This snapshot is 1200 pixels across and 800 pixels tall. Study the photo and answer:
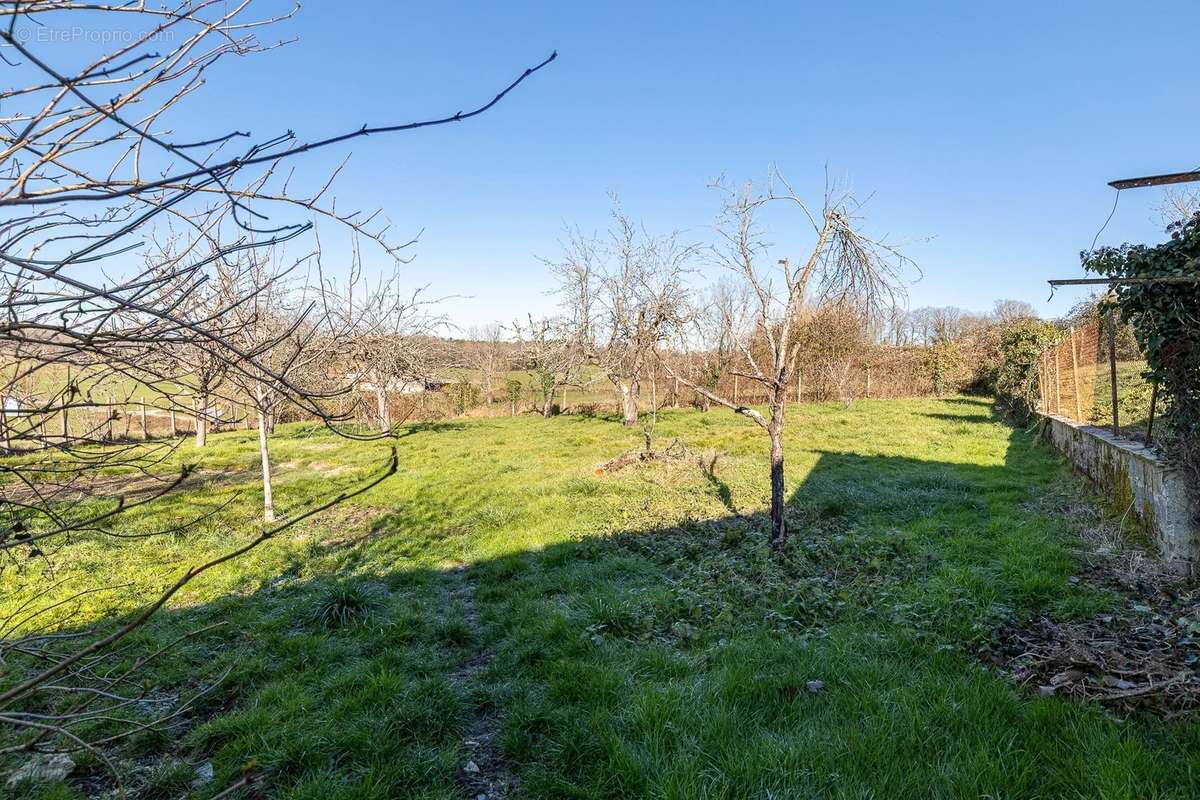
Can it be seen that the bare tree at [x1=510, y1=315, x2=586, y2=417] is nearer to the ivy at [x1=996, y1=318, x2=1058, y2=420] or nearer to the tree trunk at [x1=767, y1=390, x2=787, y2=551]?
the ivy at [x1=996, y1=318, x2=1058, y2=420]

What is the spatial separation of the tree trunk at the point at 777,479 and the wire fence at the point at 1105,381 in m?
3.69

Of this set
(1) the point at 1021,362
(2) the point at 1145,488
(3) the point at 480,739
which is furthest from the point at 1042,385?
(3) the point at 480,739

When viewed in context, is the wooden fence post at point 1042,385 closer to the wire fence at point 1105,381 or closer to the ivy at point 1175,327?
the wire fence at point 1105,381

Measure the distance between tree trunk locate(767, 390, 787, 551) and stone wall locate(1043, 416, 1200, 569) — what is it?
2849mm

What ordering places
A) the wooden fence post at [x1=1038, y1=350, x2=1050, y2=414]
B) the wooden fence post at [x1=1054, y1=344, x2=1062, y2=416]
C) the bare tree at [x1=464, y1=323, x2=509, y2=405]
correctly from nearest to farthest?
1. the wooden fence post at [x1=1054, y1=344, x2=1062, y2=416]
2. the wooden fence post at [x1=1038, y1=350, x2=1050, y2=414]
3. the bare tree at [x1=464, y1=323, x2=509, y2=405]

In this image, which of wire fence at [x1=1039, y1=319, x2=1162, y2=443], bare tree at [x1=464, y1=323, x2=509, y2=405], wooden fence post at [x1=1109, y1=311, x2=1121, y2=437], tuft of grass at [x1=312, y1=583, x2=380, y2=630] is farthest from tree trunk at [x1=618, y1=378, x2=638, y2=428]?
tuft of grass at [x1=312, y1=583, x2=380, y2=630]

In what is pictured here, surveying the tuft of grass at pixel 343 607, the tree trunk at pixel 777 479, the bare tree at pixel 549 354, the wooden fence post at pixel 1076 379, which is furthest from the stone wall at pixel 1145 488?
the bare tree at pixel 549 354

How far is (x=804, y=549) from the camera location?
5.49 meters

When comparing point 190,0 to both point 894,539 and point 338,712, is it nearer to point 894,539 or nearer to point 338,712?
point 338,712

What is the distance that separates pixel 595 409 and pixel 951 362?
1443 cm

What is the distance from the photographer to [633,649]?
386 cm

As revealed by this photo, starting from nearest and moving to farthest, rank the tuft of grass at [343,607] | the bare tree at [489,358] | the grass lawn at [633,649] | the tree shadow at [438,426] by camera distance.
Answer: the grass lawn at [633,649] < the tuft of grass at [343,607] < the tree shadow at [438,426] < the bare tree at [489,358]

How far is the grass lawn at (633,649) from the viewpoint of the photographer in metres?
2.60

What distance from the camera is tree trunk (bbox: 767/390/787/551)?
18.6 ft
